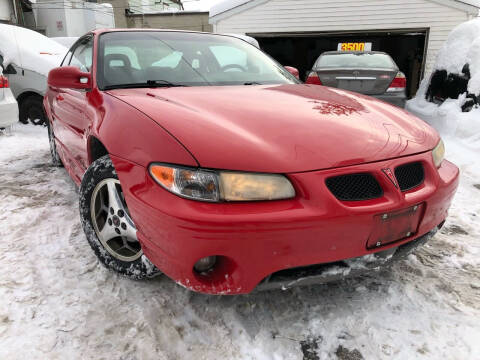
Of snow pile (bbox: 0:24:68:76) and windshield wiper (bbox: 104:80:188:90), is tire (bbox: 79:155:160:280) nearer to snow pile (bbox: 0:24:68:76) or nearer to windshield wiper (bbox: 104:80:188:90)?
windshield wiper (bbox: 104:80:188:90)

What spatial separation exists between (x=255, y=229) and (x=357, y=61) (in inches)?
252

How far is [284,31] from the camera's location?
471 inches

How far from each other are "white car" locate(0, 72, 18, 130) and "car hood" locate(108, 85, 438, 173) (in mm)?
3775

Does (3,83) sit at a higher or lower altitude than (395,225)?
higher

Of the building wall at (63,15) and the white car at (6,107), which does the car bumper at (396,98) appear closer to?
the white car at (6,107)

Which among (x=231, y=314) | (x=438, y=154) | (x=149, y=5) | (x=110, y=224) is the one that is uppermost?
(x=149, y=5)

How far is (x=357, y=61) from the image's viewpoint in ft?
23.0

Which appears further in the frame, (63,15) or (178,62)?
(63,15)

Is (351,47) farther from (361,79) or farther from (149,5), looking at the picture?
(149,5)

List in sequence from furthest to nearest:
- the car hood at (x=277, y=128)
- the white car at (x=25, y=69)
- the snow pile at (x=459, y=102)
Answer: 1. the white car at (x=25, y=69)
2. the snow pile at (x=459, y=102)
3. the car hood at (x=277, y=128)

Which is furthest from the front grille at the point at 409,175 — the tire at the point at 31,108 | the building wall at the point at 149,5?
the building wall at the point at 149,5

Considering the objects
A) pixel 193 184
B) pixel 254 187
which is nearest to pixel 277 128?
pixel 254 187

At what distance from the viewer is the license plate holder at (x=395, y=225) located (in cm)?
159

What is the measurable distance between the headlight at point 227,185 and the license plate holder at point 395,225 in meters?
0.39
